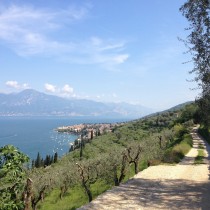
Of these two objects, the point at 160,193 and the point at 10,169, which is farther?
the point at 160,193

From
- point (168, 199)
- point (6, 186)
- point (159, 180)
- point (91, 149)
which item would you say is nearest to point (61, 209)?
point (159, 180)

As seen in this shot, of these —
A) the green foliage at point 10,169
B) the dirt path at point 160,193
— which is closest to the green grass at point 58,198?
the dirt path at point 160,193

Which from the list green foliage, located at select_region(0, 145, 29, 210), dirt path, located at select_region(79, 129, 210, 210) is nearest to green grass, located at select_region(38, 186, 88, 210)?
dirt path, located at select_region(79, 129, 210, 210)

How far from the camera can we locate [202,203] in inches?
774

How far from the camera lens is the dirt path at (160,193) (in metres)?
19.0

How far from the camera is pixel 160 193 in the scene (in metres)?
22.4

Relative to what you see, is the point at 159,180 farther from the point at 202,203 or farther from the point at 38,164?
the point at 38,164

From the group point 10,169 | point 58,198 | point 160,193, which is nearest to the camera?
point 10,169

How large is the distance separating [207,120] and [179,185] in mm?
5475

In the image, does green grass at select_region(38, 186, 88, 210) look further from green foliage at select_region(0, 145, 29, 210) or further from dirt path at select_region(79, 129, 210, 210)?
green foliage at select_region(0, 145, 29, 210)

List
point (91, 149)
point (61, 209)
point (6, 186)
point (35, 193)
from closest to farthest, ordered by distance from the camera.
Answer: point (6, 186) → point (61, 209) → point (35, 193) → point (91, 149)

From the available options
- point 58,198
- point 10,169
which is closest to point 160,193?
point 10,169

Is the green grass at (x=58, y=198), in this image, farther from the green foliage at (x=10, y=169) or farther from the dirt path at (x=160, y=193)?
the green foliage at (x=10, y=169)

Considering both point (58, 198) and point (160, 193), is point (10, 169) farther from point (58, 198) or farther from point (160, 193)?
point (58, 198)
